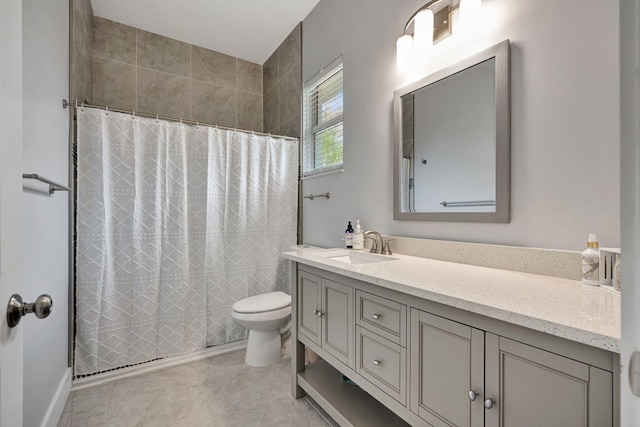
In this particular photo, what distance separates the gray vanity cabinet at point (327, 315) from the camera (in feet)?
4.25

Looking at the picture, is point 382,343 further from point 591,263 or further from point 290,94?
point 290,94

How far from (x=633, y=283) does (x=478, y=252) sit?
1.04 metres

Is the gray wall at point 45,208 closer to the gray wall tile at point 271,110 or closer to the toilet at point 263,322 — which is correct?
the toilet at point 263,322

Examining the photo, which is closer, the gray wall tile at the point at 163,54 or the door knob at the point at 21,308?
the door knob at the point at 21,308

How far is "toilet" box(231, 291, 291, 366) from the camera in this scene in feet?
6.52

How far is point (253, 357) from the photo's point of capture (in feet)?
6.89

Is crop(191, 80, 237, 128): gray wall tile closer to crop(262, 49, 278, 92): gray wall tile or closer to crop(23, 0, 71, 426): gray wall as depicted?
crop(262, 49, 278, 92): gray wall tile

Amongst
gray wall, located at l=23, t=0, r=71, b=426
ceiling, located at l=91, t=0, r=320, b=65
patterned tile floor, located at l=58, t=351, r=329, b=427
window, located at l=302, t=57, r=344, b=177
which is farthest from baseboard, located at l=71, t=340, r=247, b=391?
ceiling, located at l=91, t=0, r=320, b=65

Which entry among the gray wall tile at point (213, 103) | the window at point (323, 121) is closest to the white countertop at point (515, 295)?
the window at point (323, 121)

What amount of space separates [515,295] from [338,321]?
76 cm

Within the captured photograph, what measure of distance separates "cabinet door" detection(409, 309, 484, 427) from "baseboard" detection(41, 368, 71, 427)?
1.68 m

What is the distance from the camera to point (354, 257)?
6.04 feet

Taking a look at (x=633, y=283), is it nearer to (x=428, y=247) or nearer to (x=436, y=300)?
(x=436, y=300)

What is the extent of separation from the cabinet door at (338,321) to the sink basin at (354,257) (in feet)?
0.88
